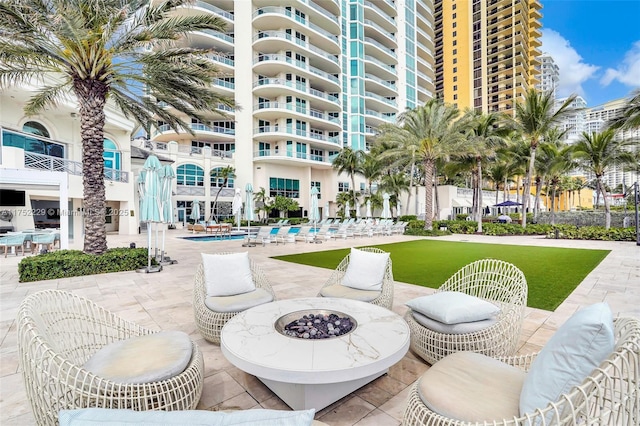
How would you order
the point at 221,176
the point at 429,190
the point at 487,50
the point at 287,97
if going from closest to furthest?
the point at 429,190 → the point at 221,176 → the point at 287,97 → the point at 487,50

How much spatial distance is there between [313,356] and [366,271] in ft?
7.46

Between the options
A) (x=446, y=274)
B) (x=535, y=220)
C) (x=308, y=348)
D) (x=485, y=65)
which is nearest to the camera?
(x=308, y=348)

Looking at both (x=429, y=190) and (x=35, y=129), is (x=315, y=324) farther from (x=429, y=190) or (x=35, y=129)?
(x=429, y=190)

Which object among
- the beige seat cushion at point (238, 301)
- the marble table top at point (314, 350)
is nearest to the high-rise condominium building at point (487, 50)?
the beige seat cushion at point (238, 301)

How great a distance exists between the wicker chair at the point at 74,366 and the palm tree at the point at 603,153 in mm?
21791

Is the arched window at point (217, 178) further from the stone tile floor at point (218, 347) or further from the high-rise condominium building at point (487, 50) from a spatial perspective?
the high-rise condominium building at point (487, 50)

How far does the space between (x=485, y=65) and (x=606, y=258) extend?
2330 inches

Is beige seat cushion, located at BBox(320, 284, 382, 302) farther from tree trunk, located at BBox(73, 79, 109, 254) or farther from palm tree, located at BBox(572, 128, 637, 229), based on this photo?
palm tree, located at BBox(572, 128, 637, 229)

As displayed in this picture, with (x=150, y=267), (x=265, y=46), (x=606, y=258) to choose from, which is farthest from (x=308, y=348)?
(x=265, y=46)

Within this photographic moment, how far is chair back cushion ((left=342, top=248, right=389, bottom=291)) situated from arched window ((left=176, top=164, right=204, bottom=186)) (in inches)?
1066

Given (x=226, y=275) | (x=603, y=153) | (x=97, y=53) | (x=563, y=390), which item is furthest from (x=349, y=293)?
(x=603, y=153)

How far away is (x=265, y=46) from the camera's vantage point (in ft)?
101

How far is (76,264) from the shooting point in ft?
25.5

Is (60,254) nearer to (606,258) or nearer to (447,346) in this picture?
(447,346)
